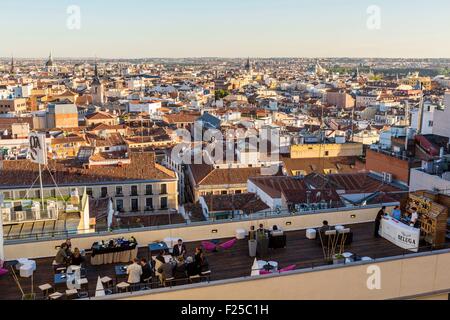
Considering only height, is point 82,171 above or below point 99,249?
below

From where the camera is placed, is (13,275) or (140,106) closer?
(13,275)

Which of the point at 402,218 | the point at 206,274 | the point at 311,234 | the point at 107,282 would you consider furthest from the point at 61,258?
the point at 402,218

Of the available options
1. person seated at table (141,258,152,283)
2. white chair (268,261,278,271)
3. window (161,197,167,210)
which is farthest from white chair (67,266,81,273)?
window (161,197,167,210)
